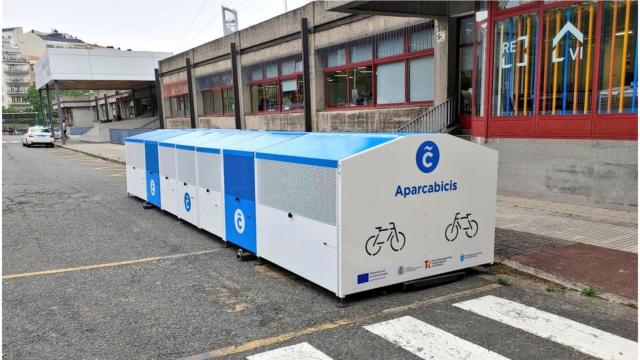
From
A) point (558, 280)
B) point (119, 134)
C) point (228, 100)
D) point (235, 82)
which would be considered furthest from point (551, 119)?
point (119, 134)

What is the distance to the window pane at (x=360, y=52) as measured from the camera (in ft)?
55.8

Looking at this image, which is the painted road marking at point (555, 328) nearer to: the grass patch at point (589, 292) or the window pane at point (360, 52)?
the grass patch at point (589, 292)

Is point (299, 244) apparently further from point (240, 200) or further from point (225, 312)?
point (240, 200)

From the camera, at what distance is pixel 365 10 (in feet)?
38.7

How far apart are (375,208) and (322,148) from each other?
101 cm

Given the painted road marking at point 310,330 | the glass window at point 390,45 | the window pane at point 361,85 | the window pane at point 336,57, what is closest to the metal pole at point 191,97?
the window pane at point 336,57

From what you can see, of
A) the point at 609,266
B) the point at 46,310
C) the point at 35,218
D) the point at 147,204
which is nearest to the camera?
the point at 46,310

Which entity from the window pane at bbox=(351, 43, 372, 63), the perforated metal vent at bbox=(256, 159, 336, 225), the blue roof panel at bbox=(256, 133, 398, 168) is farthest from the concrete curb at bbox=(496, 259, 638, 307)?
the window pane at bbox=(351, 43, 372, 63)

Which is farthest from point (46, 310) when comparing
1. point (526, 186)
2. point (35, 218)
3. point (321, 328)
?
point (526, 186)

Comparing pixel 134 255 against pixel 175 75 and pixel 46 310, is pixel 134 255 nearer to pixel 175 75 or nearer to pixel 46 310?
pixel 46 310

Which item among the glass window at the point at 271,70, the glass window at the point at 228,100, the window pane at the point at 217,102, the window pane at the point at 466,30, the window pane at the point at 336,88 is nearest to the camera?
the window pane at the point at 466,30

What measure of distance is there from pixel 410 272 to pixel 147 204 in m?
7.57

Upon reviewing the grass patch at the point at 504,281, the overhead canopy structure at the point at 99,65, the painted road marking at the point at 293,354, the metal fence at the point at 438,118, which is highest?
the overhead canopy structure at the point at 99,65

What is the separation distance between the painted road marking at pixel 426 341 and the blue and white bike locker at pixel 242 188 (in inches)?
104
